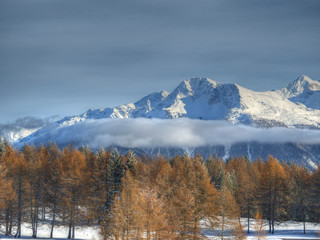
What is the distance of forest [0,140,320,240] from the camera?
45344 mm

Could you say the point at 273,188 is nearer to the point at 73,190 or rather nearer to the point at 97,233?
the point at 97,233

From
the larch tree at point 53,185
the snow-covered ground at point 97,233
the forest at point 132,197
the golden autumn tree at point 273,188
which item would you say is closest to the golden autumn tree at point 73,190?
the forest at point 132,197

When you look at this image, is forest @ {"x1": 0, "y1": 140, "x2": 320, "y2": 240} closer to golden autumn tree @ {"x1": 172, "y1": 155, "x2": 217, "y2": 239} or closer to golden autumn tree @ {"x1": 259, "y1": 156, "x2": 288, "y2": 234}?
golden autumn tree @ {"x1": 172, "y1": 155, "x2": 217, "y2": 239}

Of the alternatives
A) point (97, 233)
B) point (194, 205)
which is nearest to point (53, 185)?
point (97, 233)

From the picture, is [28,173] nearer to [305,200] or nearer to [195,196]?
[195,196]

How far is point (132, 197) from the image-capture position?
148 ft

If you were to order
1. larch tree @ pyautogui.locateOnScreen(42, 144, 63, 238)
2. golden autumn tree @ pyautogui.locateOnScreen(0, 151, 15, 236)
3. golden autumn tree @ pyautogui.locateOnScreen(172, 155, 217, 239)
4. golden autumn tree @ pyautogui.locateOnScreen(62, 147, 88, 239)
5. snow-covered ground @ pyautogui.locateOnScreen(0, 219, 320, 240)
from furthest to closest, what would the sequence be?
snow-covered ground @ pyautogui.locateOnScreen(0, 219, 320, 240), larch tree @ pyautogui.locateOnScreen(42, 144, 63, 238), golden autumn tree @ pyautogui.locateOnScreen(62, 147, 88, 239), golden autumn tree @ pyautogui.locateOnScreen(0, 151, 15, 236), golden autumn tree @ pyautogui.locateOnScreen(172, 155, 217, 239)

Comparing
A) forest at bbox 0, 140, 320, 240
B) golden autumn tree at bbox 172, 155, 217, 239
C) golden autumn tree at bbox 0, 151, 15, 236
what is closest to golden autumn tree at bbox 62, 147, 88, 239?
Answer: forest at bbox 0, 140, 320, 240

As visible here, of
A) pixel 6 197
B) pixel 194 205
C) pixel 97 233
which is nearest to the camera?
pixel 194 205

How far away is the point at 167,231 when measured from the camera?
4372cm

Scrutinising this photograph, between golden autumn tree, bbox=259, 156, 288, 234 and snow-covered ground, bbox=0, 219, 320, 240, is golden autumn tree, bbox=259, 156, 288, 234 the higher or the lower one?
the higher one

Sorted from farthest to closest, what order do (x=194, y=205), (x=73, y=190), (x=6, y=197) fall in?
(x=73, y=190)
(x=6, y=197)
(x=194, y=205)

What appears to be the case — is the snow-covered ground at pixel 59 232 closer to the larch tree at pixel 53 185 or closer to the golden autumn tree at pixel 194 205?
the larch tree at pixel 53 185

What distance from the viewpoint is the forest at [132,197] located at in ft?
149
